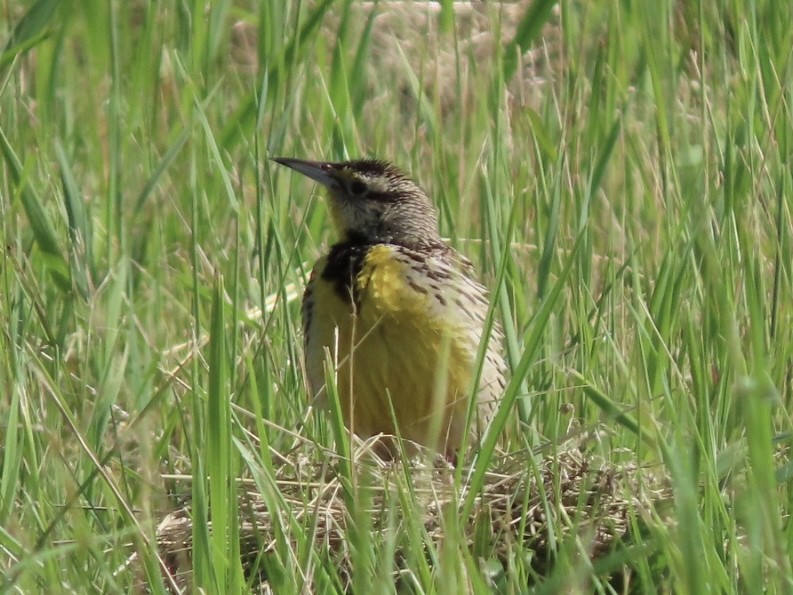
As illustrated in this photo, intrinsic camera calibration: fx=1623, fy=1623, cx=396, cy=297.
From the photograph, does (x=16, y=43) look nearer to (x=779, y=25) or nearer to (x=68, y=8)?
(x=68, y=8)

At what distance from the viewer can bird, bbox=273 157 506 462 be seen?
3.12 m

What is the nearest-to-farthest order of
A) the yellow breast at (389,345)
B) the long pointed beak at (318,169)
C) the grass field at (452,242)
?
the grass field at (452,242), the yellow breast at (389,345), the long pointed beak at (318,169)

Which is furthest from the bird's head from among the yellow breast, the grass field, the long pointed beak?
the yellow breast

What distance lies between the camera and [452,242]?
3.68 m

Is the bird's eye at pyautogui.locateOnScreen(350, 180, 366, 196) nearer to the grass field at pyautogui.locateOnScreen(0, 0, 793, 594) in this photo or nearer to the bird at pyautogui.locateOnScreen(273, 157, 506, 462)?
the bird at pyautogui.locateOnScreen(273, 157, 506, 462)

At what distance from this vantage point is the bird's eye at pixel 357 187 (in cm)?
356

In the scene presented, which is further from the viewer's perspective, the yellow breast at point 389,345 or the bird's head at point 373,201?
the bird's head at point 373,201

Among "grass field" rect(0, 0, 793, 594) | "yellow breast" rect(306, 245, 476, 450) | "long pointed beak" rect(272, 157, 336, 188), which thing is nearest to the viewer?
"grass field" rect(0, 0, 793, 594)

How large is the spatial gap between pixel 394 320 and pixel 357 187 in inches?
21.1

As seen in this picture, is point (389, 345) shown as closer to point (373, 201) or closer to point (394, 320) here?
point (394, 320)

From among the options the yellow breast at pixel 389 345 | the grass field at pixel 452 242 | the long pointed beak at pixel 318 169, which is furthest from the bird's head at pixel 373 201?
the yellow breast at pixel 389 345

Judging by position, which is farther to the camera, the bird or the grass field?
the bird

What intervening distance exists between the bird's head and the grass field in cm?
13

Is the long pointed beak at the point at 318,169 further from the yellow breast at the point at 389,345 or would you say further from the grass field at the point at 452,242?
the yellow breast at the point at 389,345
